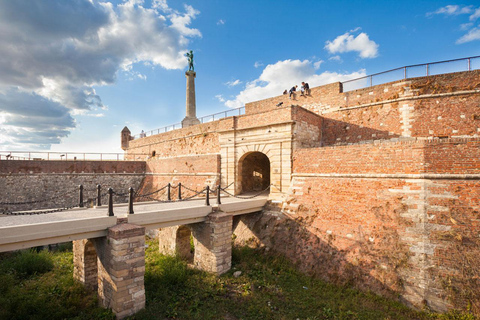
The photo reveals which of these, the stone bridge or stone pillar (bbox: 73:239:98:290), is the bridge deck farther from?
stone pillar (bbox: 73:239:98:290)

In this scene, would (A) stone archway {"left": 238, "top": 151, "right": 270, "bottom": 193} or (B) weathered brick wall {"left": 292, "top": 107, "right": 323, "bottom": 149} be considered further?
(A) stone archway {"left": 238, "top": 151, "right": 270, "bottom": 193}

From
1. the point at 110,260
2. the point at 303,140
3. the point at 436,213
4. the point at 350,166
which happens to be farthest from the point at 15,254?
the point at 436,213

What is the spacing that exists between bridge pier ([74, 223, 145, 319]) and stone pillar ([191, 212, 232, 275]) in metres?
2.73

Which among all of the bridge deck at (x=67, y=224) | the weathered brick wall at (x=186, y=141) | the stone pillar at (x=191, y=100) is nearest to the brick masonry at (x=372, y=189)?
the bridge deck at (x=67, y=224)

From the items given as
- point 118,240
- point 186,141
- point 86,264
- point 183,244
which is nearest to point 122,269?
point 118,240

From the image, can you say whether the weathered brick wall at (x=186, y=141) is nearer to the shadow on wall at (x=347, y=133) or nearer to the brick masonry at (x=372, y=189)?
the brick masonry at (x=372, y=189)

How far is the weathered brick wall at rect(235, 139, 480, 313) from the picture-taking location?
23.2 ft

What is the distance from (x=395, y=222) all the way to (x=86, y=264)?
10.5m

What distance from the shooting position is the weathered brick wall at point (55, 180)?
1741cm

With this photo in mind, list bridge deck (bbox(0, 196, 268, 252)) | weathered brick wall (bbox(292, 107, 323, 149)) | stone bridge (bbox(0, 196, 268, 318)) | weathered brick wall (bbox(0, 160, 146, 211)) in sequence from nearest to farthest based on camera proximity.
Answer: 1. bridge deck (bbox(0, 196, 268, 252))
2. stone bridge (bbox(0, 196, 268, 318))
3. weathered brick wall (bbox(292, 107, 323, 149))
4. weathered brick wall (bbox(0, 160, 146, 211))

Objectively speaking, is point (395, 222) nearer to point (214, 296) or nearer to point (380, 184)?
point (380, 184)

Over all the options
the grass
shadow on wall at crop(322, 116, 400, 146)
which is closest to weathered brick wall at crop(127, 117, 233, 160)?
shadow on wall at crop(322, 116, 400, 146)

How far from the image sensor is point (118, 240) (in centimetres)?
682

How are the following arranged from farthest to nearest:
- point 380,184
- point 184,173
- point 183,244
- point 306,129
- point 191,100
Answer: point 191,100
point 184,173
point 306,129
point 183,244
point 380,184
